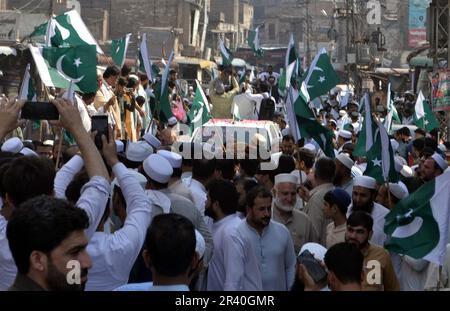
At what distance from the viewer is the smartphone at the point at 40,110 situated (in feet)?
16.3

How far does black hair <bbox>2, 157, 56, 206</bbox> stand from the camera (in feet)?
16.1

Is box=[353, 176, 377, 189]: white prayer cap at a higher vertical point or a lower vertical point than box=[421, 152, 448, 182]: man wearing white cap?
higher

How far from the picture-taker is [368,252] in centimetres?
657

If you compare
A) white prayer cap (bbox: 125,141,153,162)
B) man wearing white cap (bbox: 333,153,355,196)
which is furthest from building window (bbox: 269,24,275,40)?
white prayer cap (bbox: 125,141,153,162)

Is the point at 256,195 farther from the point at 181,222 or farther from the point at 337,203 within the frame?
the point at 181,222

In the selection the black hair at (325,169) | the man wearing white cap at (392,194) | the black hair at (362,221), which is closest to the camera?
the black hair at (362,221)

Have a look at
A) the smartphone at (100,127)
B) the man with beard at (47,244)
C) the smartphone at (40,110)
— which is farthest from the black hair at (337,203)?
the man with beard at (47,244)

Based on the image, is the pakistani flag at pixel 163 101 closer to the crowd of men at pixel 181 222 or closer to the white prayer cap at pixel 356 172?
the crowd of men at pixel 181 222

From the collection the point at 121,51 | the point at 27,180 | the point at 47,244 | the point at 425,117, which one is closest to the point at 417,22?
the point at 425,117

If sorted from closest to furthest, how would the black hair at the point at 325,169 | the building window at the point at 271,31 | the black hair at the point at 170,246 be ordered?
the black hair at the point at 170,246 → the black hair at the point at 325,169 → the building window at the point at 271,31

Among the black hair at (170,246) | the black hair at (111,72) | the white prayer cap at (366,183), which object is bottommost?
the white prayer cap at (366,183)

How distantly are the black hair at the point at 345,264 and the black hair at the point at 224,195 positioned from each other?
215 cm

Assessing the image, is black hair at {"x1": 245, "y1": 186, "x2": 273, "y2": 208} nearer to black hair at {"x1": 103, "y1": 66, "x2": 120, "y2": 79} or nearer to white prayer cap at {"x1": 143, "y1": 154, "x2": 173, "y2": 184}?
white prayer cap at {"x1": 143, "y1": 154, "x2": 173, "y2": 184}

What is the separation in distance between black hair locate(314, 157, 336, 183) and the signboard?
54251 mm
